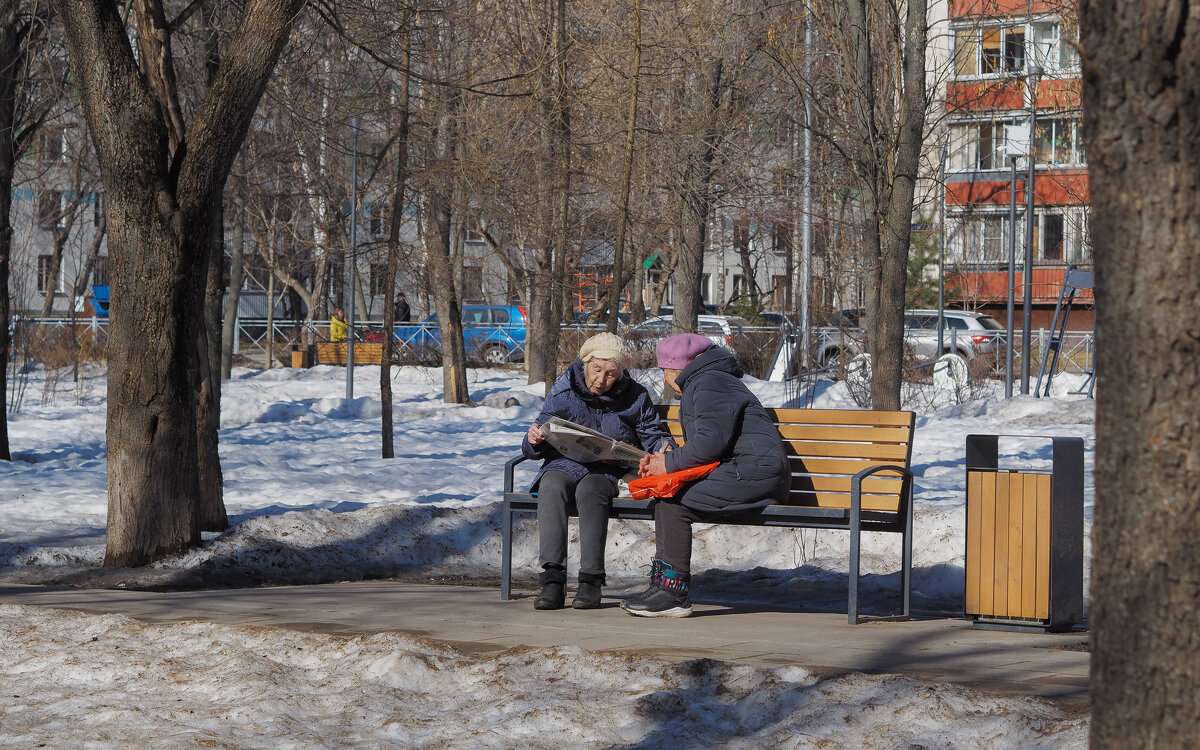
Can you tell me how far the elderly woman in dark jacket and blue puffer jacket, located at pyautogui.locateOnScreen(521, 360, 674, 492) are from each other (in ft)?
1.44

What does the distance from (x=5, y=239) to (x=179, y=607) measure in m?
7.62

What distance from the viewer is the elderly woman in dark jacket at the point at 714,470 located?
20.2 feet

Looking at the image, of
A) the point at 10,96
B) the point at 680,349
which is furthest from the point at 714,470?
the point at 10,96

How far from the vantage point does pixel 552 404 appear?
6727 millimetres

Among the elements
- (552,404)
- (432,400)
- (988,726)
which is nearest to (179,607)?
(552,404)

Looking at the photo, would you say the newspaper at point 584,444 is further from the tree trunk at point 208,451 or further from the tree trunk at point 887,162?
the tree trunk at point 887,162

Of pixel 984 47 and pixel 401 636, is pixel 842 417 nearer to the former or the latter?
pixel 401 636

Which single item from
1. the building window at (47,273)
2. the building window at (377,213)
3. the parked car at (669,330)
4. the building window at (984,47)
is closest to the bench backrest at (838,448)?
the building window at (984,47)

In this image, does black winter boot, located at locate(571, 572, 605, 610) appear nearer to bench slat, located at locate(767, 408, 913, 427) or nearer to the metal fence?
bench slat, located at locate(767, 408, 913, 427)

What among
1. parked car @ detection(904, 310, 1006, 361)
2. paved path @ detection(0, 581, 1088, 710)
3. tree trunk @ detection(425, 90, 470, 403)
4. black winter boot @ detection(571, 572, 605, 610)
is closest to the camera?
paved path @ detection(0, 581, 1088, 710)

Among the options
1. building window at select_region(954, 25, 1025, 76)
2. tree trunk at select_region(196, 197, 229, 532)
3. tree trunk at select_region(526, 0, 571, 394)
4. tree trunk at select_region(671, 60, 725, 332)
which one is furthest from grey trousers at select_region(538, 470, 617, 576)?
tree trunk at select_region(671, 60, 725, 332)

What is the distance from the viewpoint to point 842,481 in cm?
659

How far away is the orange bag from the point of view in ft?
20.2

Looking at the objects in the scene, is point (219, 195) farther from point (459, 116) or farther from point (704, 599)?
point (459, 116)
